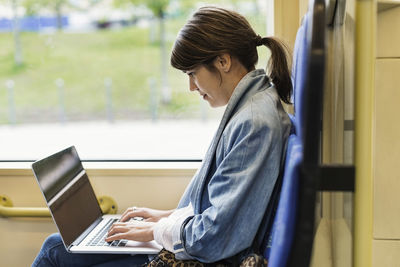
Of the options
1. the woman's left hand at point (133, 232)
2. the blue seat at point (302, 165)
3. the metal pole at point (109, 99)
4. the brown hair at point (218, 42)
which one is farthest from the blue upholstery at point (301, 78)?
the metal pole at point (109, 99)

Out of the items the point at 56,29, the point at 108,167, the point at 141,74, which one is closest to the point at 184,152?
the point at 108,167

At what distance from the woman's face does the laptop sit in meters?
0.41

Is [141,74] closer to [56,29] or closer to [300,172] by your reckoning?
[56,29]

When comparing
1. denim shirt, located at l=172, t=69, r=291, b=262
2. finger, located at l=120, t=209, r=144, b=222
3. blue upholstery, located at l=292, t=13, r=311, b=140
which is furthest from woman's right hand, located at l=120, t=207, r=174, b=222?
blue upholstery, located at l=292, t=13, r=311, b=140

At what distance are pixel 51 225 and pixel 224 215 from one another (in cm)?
102

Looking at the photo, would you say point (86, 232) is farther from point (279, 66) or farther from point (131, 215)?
point (279, 66)

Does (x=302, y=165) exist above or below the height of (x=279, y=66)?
below

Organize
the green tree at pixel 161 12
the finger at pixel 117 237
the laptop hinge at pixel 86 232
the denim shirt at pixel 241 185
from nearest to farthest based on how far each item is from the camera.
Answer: the denim shirt at pixel 241 185, the finger at pixel 117 237, the laptop hinge at pixel 86 232, the green tree at pixel 161 12

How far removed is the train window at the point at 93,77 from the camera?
1913 mm

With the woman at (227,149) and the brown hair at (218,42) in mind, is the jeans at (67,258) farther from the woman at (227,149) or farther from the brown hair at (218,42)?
the brown hair at (218,42)

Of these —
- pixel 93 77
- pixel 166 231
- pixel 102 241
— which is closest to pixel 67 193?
pixel 102 241

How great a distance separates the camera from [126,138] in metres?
2.16

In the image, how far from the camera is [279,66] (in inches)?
45.9

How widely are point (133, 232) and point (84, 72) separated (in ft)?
3.50
